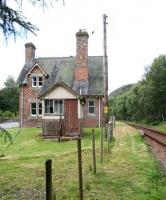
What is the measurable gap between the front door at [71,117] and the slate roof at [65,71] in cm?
1125

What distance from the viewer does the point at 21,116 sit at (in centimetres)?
4369

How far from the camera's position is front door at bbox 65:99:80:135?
29.7 m

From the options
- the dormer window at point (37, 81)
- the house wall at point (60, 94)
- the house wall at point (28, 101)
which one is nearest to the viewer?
the house wall at point (60, 94)

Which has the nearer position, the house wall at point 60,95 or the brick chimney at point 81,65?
the house wall at point 60,95

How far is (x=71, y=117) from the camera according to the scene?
29781mm

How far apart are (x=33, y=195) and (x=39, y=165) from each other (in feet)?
17.5

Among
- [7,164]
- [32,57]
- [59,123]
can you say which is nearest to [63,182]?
[7,164]

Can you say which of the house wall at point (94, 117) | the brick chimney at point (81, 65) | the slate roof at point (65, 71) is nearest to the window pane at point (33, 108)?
the slate roof at point (65, 71)

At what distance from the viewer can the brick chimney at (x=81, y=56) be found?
3988 centimetres

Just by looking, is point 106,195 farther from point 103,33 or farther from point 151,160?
point 103,33

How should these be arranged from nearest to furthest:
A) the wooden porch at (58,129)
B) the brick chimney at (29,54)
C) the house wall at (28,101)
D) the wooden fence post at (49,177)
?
the wooden fence post at (49,177) → the wooden porch at (58,129) → the house wall at (28,101) → the brick chimney at (29,54)

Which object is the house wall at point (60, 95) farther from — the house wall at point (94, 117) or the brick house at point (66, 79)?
the house wall at point (94, 117)

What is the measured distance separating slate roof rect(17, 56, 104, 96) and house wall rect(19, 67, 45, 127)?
789 mm

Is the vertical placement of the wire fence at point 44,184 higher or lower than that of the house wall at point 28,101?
lower
